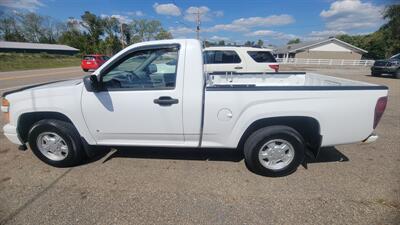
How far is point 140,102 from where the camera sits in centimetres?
290

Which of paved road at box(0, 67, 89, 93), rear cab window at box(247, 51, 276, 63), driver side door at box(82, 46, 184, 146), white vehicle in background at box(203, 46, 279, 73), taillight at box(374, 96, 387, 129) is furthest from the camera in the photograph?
paved road at box(0, 67, 89, 93)

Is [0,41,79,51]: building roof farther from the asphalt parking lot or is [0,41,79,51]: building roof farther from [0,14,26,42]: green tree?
the asphalt parking lot

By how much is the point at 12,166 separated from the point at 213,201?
10.1ft

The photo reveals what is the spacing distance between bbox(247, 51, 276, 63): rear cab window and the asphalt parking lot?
514cm

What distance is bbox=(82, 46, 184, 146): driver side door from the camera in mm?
2894

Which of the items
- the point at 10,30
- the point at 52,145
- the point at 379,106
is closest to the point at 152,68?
the point at 52,145

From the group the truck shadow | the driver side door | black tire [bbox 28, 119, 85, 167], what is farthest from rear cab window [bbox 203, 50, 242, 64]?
black tire [bbox 28, 119, 85, 167]

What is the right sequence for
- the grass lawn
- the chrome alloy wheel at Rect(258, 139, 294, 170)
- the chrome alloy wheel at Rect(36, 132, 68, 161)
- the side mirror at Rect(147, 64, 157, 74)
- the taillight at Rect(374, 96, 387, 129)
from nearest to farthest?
the taillight at Rect(374, 96, 387, 129)
the chrome alloy wheel at Rect(258, 139, 294, 170)
the side mirror at Rect(147, 64, 157, 74)
the chrome alloy wheel at Rect(36, 132, 68, 161)
the grass lawn

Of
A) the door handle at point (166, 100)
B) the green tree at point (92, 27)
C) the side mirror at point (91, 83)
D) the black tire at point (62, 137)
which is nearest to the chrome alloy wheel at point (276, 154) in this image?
the door handle at point (166, 100)

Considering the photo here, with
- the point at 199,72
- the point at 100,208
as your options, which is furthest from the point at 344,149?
the point at 100,208

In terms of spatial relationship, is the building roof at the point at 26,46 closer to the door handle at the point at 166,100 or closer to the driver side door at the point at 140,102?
the driver side door at the point at 140,102

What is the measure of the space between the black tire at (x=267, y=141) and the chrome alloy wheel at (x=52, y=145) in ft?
8.63

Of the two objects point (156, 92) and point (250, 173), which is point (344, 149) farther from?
point (156, 92)

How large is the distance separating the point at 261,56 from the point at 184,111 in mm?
6379
